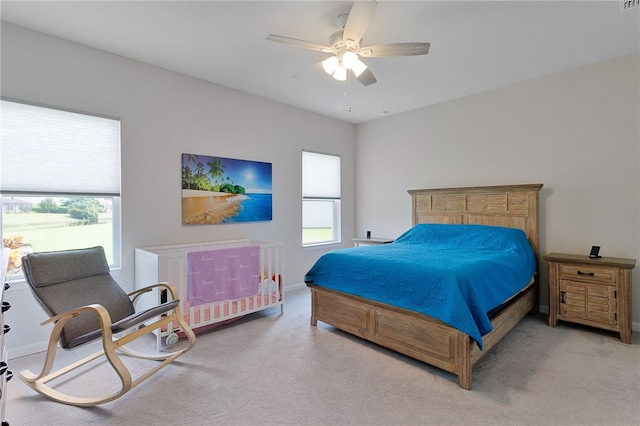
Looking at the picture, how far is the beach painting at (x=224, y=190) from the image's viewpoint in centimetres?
358

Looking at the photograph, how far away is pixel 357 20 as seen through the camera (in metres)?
1.98

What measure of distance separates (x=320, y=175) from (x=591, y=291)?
3.58m

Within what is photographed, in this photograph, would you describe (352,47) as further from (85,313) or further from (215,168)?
(85,313)

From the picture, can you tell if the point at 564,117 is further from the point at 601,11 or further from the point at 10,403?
the point at 10,403

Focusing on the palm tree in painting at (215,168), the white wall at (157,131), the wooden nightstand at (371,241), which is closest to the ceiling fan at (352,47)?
the white wall at (157,131)

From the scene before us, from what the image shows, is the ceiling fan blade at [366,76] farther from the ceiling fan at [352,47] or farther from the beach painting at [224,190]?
the beach painting at [224,190]

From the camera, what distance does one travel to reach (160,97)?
132 inches

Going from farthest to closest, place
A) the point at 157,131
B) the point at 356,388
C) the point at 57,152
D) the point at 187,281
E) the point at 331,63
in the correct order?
1. the point at 157,131
2. the point at 187,281
3. the point at 57,152
4. the point at 331,63
5. the point at 356,388

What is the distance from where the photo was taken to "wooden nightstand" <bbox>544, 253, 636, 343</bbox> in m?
2.78

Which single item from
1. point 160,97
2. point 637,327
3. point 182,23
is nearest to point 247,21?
point 182,23

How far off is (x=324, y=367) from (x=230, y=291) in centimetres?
124

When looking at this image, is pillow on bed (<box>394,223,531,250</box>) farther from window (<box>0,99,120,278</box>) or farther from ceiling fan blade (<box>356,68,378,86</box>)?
window (<box>0,99,120,278</box>)

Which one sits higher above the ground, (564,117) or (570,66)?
(570,66)

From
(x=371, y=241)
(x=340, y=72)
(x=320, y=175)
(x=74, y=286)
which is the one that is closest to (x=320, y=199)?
(x=320, y=175)
